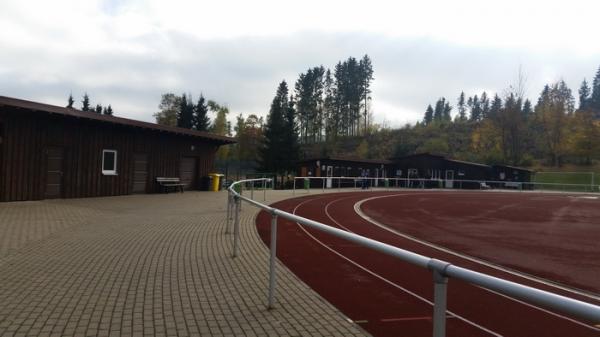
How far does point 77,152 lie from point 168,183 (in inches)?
216

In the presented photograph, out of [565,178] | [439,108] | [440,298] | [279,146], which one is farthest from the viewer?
[439,108]

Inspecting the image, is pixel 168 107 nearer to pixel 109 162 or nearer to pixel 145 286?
pixel 109 162

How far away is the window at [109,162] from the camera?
1977 centimetres

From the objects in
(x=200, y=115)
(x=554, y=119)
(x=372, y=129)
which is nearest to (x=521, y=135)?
(x=554, y=119)

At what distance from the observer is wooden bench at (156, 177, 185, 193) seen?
22484 mm

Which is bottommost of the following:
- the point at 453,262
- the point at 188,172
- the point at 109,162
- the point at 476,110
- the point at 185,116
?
the point at 453,262

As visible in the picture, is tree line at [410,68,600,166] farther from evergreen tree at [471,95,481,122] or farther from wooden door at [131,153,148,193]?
wooden door at [131,153,148,193]

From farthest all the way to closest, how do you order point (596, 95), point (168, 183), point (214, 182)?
point (596, 95) → point (214, 182) → point (168, 183)

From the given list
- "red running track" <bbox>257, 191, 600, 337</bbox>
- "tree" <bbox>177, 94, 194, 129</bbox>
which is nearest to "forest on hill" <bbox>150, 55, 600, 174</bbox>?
"tree" <bbox>177, 94, 194, 129</bbox>

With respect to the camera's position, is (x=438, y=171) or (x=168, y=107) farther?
(x=168, y=107)

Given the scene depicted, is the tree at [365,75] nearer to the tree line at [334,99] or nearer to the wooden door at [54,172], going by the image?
the tree line at [334,99]

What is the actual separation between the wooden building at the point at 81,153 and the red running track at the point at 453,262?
9.34 metres

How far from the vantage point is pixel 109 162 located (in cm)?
2008

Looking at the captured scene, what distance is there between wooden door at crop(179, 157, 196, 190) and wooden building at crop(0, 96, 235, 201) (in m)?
0.06
